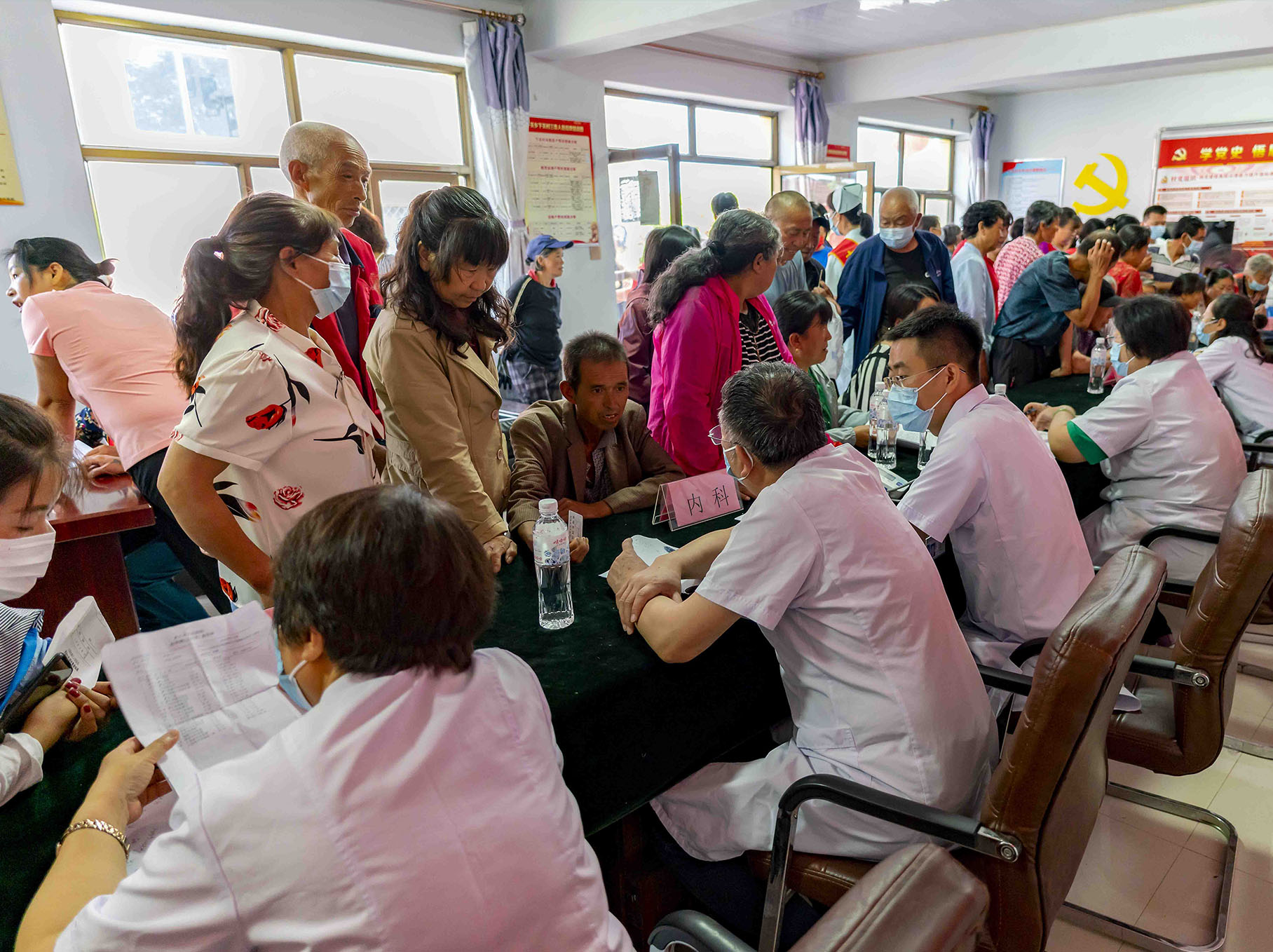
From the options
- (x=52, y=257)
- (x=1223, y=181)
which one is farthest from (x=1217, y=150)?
(x=52, y=257)

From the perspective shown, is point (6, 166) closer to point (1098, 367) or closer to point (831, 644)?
point (831, 644)

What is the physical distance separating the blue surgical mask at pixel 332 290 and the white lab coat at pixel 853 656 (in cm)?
89

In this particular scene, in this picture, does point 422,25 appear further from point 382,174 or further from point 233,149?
point 233,149

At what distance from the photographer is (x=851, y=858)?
120 cm

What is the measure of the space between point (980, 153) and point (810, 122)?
370cm

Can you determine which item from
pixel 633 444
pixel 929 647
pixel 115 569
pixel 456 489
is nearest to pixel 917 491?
pixel 929 647

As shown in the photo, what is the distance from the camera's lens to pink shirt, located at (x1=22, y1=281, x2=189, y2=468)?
2123 millimetres

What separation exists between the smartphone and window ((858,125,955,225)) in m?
9.07

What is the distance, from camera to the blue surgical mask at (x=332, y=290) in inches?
58.2

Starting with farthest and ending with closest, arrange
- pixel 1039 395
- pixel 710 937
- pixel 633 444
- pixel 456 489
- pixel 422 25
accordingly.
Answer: pixel 422 25
pixel 1039 395
pixel 633 444
pixel 456 489
pixel 710 937

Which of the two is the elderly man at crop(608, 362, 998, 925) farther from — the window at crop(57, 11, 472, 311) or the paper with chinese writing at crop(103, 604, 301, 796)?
the window at crop(57, 11, 472, 311)

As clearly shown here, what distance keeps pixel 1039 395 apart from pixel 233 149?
4423 mm

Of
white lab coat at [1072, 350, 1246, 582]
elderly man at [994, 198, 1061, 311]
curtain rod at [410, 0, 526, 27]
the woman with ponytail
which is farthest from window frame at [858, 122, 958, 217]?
white lab coat at [1072, 350, 1246, 582]

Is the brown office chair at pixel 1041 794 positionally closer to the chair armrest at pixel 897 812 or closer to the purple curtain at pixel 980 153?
the chair armrest at pixel 897 812
